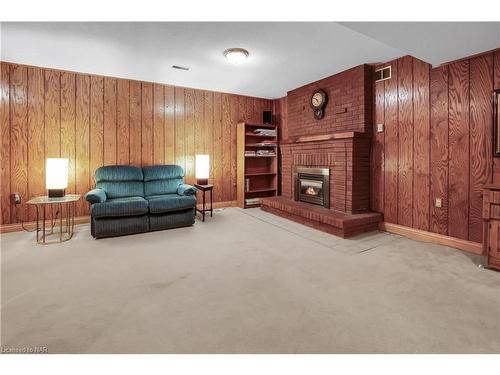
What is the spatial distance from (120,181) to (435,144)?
4278mm

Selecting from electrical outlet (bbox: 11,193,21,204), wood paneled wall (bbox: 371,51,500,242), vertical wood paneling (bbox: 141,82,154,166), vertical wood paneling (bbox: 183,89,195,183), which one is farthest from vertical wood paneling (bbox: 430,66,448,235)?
electrical outlet (bbox: 11,193,21,204)

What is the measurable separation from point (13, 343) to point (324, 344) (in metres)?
1.65

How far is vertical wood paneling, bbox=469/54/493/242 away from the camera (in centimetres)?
274

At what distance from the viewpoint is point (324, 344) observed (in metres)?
1.43

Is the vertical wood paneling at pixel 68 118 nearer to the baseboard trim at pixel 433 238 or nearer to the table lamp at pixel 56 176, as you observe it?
the table lamp at pixel 56 176

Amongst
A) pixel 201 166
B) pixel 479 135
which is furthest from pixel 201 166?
pixel 479 135

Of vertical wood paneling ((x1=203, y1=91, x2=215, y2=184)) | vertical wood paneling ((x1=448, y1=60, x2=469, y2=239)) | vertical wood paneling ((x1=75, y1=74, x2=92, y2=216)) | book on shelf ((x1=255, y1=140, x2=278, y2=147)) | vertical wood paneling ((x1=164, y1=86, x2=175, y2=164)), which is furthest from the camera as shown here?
book on shelf ((x1=255, y1=140, x2=278, y2=147))

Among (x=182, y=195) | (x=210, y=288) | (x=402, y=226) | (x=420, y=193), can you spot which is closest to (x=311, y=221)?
(x=402, y=226)

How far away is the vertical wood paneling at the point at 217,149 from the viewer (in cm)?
531

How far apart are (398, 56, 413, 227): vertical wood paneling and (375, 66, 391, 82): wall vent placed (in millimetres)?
150

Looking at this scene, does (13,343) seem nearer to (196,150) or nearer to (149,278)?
(149,278)

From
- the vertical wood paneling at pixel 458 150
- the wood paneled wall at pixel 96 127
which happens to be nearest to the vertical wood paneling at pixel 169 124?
the wood paneled wall at pixel 96 127

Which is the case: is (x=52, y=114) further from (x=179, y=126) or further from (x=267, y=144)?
(x=267, y=144)

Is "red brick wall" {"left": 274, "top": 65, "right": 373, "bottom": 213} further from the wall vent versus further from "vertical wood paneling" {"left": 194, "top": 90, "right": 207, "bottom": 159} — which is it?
"vertical wood paneling" {"left": 194, "top": 90, "right": 207, "bottom": 159}
